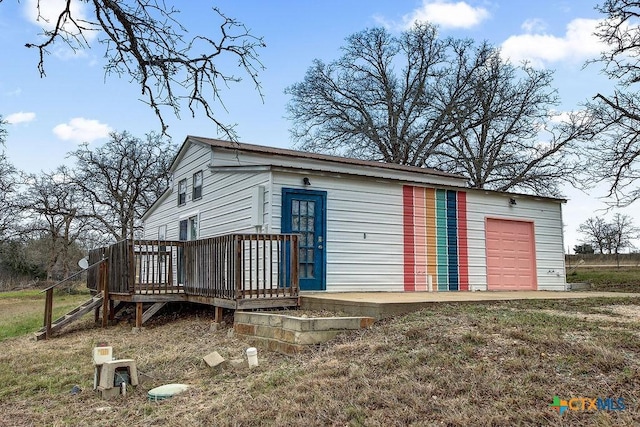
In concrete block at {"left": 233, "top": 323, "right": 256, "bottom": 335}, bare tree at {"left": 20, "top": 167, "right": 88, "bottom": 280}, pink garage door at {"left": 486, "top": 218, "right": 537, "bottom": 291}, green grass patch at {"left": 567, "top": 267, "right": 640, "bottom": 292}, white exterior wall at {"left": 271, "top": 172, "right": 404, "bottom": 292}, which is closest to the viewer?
concrete block at {"left": 233, "top": 323, "right": 256, "bottom": 335}

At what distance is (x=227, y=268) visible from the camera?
304 inches

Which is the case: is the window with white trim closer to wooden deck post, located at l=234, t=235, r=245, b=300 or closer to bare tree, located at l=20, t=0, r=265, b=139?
wooden deck post, located at l=234, t=235, r=245, b=300

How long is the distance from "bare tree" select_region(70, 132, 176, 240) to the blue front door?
55.3 ft

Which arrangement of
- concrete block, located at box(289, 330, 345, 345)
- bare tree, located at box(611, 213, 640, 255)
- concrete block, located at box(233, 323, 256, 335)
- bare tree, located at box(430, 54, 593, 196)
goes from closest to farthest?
concrete block, located at box(289, 330, 345, 345) < concrete block, located at box(233, 323, 256, 335) < bare tree, located at box(430, 54, 593, 196) < bare tree, located at box(611, 213, 640, 255)

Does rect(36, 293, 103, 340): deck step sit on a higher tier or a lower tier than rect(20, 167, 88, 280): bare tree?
lower

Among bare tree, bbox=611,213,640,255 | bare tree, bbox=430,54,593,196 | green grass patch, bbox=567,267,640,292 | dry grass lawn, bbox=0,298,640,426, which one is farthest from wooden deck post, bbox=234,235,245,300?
bare tree, bbox=611,213,640,255

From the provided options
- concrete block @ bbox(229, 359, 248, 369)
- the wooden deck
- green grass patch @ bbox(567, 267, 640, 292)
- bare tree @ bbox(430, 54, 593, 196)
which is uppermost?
bare tree @ bbox(430, 54, 593, 196)

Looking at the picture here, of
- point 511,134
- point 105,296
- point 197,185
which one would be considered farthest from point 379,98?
point 105,296

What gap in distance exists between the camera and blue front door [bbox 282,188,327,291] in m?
9.16

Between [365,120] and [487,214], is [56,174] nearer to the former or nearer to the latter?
[365,120]

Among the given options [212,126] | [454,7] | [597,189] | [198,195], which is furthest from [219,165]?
[597,189]

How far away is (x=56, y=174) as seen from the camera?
25.5 meters

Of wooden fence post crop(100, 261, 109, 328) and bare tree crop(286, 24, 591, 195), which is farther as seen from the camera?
bare tree crop(286, 24, 591, 195)

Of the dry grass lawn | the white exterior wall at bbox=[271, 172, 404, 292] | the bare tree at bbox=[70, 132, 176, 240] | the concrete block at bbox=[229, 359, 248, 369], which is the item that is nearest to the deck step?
the dry grass lawn
